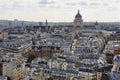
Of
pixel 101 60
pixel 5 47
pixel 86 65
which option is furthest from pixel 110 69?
pixel 5 47

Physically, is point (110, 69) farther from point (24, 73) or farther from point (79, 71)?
point (24, 73)

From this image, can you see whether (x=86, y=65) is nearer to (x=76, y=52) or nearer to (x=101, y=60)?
(x=101, y=60)

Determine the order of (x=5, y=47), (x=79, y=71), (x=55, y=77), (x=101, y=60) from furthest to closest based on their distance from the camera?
1. (x=5, y=47)
2. (x=101, y=60)
3. (x=79, y=71)
4. (x=55, y=77)

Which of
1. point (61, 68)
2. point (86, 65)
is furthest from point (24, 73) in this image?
point (86, 65)

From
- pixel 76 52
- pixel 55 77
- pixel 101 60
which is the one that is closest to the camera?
pixel 55 77

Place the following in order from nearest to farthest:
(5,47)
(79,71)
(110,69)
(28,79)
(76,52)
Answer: (28,79), (79,71), (110,69), (76,52), (5,47)

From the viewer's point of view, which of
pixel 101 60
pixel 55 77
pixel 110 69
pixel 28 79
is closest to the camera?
pixel 28 79

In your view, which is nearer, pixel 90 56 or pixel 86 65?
pixel 86 65

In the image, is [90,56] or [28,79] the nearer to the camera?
[28,79]
